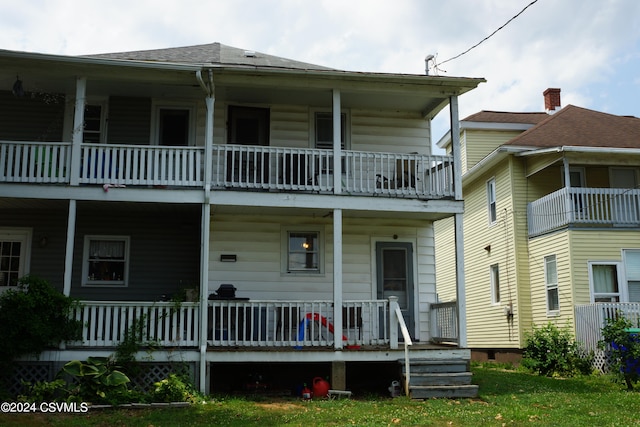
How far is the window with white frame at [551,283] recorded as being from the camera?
1928 centimetres

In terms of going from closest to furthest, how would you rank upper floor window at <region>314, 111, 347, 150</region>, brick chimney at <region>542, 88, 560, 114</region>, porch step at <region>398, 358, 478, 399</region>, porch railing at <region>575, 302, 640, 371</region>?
porch step at <region>398, 358, 478, 399</region>
upper floor window at <region>314, 111, 347, 150</region>
porch railing at <region>575, 302, 640, 371</region>
brick chimney at <region>542, 88, 560, 114</region>

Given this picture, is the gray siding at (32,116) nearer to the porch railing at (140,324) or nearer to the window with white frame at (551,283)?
the porch railing at (140,324)

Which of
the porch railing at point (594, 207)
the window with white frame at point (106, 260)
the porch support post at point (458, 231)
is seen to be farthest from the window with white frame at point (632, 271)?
the window with white frame at point (106, 260)

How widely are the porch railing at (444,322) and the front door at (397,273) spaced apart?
53 cm

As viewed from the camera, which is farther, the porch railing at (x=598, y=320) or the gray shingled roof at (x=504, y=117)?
the gray shingled roof at (x=504, y=117)

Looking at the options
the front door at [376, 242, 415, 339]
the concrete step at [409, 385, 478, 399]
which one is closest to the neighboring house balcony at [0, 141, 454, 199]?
the front door at [376, 242, 415, 339]

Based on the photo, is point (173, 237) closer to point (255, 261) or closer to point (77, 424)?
point (255, 261)

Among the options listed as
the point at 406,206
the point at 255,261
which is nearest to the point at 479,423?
the point at 406,206

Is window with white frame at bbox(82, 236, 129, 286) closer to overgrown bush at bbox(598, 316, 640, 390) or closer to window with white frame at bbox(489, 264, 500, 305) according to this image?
overgrown bush at bbox(598, 316, 640, 390)

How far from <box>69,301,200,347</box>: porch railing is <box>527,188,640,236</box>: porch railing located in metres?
11.1

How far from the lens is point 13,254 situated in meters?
15.0

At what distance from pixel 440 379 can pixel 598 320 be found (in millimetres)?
6468

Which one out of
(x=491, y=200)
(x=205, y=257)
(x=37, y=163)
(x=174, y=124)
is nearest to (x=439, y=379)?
(x=205, y=257)

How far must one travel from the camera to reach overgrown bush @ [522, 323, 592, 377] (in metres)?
17.0
